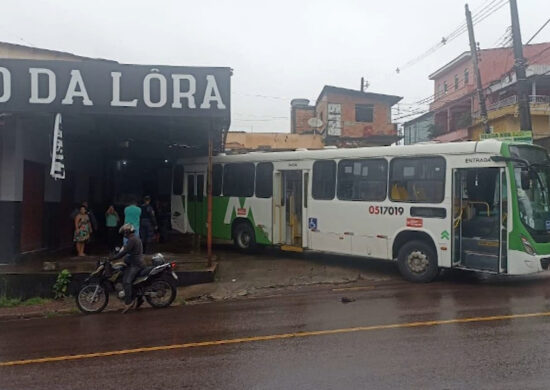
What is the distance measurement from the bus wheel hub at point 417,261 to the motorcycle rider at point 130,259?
5622mm

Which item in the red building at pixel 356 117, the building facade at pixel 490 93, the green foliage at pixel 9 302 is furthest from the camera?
the red building at pixel 356 117

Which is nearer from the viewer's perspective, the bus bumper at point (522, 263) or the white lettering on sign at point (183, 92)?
the bus bumper at point (522, 263)

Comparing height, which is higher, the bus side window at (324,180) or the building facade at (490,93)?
the building facade at (490,93)

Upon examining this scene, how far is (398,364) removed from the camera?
5.57m

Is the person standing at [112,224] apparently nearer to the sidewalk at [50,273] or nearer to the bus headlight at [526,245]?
the sidewalk at [50,273]

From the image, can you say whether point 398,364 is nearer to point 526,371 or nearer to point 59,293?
point 526,371

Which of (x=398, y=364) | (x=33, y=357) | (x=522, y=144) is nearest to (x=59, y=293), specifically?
(x=33, y=357)

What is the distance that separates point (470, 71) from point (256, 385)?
45165mm

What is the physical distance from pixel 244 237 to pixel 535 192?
8.05 meters

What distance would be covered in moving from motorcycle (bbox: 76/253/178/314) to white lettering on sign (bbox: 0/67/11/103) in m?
4.26

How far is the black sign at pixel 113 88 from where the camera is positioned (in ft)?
36.2

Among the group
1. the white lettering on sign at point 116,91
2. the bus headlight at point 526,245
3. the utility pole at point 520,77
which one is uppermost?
the utility pole at point 520,77

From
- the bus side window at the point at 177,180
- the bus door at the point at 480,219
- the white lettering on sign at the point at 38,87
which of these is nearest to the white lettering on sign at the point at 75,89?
the white lettering on sign at the point at 38,87

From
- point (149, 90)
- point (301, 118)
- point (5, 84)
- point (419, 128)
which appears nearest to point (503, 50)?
point (419, 128)
